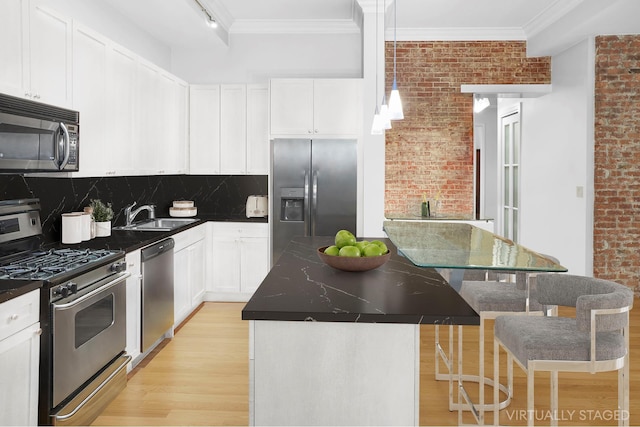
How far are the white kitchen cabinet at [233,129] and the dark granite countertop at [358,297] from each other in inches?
119

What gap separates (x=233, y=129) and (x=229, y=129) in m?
0.05

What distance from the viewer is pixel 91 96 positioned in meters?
3.39

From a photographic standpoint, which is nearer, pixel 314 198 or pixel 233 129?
pixel 314 198

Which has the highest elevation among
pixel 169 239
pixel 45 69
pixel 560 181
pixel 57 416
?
pixel 45 69

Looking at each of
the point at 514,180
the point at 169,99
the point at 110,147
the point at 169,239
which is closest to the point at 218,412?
the point at 169,239

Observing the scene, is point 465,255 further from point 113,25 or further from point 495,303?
point 113,25

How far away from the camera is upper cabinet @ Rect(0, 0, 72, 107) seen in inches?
99.4

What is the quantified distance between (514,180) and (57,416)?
227 inches

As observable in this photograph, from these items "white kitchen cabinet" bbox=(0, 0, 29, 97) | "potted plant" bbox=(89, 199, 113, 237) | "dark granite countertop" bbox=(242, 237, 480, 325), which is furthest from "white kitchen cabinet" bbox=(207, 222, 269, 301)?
"white kitchen cabinet" bbox=(0, 0, 29, 97)

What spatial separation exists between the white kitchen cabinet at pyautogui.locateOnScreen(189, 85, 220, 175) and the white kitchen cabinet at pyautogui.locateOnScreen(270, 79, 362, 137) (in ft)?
2.36

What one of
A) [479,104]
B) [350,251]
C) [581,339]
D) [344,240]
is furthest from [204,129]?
[581,339]

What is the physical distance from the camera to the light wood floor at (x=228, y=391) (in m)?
2.80

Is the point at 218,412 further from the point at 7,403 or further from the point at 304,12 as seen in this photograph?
the point at 304,12

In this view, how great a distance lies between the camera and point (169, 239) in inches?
159
